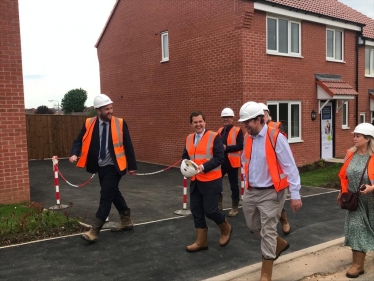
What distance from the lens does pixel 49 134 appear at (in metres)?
18.9

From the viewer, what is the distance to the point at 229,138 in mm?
7383

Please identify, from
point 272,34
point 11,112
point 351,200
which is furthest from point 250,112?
point 272,34

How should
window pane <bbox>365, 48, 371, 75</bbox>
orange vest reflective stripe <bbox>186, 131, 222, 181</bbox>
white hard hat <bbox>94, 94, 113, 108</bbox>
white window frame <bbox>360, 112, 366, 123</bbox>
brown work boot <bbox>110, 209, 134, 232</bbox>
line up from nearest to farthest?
1. orange vest reflective stripe <bbox>186, 131, 222, 181</bbox>
2. white hard hat <bbox>94, 94, 113, 108</bbox>
3. brown work boot <bbox>110, 209, 134, 232</bbox>
4. white window frame <bbox>360, 112, 366, 123</bbox>
5. window pane <bbox>365, 48, 371, 75</bbox>

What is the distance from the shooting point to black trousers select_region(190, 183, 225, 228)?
5395 mm

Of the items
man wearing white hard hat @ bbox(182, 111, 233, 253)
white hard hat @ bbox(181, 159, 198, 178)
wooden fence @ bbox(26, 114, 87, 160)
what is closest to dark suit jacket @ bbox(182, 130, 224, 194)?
man wearing white hard hat @ bbox(182, 111, 233, 253)

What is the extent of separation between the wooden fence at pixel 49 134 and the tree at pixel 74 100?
4519cm

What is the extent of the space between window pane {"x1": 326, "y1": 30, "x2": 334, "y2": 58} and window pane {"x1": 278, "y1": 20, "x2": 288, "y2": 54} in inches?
108

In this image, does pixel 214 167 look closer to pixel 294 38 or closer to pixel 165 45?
pixel 294 38

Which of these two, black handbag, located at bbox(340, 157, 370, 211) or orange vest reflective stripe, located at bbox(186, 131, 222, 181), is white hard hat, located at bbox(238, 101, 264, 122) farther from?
black handbag, located at bbox(340, 157, 370, 211)

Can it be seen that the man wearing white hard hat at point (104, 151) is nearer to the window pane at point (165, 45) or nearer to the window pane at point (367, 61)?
the window pane at point (165, 45)

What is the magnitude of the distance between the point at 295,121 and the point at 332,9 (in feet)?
16.9

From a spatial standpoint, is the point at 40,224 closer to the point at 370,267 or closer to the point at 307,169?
the point at 370,267

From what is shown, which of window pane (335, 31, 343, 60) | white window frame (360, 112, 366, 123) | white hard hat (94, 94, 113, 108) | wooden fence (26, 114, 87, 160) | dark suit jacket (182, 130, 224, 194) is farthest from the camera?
white window frame (360, 112, 366, 123)

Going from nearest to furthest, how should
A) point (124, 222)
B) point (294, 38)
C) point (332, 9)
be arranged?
point (124, 222) → point (294, 38) → point (332, 9)
